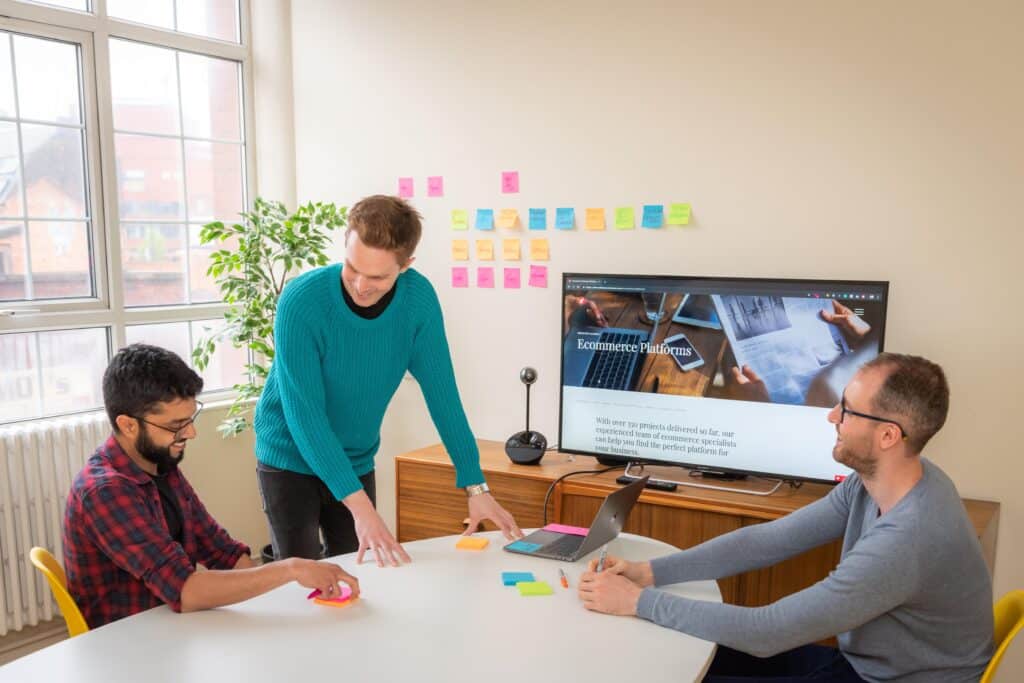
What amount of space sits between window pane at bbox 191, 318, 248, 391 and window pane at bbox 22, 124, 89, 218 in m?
0.75

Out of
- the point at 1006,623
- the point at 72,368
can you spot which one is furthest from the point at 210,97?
the point at 1006,623

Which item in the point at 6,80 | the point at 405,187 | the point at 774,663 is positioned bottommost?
the point at 774,663

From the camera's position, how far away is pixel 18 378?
11.0 feet

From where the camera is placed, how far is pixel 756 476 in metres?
2.91

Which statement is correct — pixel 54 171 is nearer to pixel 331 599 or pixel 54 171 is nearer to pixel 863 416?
pixel 331 599

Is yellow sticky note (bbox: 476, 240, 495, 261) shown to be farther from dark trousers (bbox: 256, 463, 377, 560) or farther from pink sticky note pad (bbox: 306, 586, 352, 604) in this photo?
pink sticky note pad (bbox: 306, 586, 352, 604)

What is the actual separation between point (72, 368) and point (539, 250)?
6.59 ft

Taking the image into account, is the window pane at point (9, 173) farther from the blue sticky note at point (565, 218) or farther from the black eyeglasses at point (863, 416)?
the black eyeglasses at point (863, 416)

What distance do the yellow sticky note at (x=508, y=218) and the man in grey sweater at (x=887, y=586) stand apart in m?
1.90

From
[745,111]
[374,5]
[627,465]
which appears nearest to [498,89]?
[374,5]

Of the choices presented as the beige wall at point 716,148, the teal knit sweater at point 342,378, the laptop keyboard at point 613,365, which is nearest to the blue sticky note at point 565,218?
the beige wall at point 716,148

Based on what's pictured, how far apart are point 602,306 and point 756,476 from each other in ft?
2.62

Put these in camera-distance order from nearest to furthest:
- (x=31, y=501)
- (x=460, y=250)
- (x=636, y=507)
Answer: (x=636, y=507), (x=31, y=501), (x=460, y=250)

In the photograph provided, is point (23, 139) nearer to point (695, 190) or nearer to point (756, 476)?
point (695, 190)
